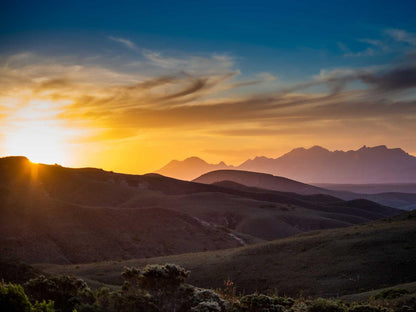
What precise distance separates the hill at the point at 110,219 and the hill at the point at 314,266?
1490 centimetres

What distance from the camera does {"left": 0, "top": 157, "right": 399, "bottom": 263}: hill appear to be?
2215 inches

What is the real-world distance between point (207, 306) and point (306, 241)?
33.3 meters

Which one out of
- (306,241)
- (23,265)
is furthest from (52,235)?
(306,241)

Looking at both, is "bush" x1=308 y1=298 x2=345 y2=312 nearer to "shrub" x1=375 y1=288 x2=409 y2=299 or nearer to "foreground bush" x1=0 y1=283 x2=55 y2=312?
"foreground bush" x1=0 y1=283 x2=55 y2=312

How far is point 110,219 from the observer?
2763 inches

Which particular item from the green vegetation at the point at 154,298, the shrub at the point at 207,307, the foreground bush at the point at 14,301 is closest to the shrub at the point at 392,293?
the green vegetation at the point at 154,298

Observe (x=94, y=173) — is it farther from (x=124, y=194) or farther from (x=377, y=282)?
(x=377, y=282)

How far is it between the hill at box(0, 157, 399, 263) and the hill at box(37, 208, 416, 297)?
48.9 feet

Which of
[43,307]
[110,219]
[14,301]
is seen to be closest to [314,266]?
[43,307]

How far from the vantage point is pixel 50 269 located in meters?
40.6

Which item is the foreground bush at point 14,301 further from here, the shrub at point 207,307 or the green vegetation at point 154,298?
the shrub at point 207,307

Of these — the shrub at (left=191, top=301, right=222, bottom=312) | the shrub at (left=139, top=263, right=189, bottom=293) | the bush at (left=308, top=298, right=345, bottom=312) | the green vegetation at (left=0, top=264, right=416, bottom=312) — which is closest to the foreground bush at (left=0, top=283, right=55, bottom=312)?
the green vegetation at (left=0, top=264, right=416, bottom=312)

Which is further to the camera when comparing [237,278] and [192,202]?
[192,202]

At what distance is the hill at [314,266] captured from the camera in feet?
92.9
